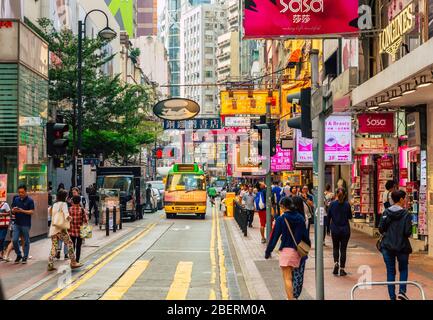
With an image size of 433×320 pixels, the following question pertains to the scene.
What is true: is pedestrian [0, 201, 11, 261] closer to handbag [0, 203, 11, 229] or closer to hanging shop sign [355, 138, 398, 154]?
handbag [0, 203, 11, 229]

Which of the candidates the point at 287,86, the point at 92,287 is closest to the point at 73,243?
the point at 92,287

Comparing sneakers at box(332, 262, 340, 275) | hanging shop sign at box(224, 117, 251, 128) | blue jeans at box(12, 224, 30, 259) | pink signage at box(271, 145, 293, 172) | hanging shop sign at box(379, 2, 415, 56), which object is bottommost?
sneakers at box(332, 262, 340, 275)

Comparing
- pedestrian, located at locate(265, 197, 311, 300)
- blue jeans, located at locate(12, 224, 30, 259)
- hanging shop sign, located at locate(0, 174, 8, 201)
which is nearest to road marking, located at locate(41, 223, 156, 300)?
blue jeans, located at locate(12, 224, 30, 259)

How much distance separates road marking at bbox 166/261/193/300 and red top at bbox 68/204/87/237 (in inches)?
95.0

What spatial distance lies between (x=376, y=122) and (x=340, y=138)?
1.27m

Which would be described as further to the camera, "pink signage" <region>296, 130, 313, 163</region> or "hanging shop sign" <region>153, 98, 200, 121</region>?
"hanging shop sign" <region>153, 98, 200, 121</region>

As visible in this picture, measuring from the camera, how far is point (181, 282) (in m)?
14.8

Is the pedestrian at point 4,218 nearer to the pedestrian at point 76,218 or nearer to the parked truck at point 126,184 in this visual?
the pedestrian at point 76,218

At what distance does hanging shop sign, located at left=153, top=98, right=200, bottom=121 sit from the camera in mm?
34312

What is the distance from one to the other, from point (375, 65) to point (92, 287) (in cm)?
1430

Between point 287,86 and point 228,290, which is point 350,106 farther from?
point 287,86

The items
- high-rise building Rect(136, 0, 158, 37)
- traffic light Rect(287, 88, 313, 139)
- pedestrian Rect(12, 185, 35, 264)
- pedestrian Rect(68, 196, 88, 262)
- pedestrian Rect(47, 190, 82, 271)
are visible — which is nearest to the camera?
traffic light Rect(287, 88, 313, 139)

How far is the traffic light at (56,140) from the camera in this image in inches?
685

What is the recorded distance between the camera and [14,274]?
15.8m
